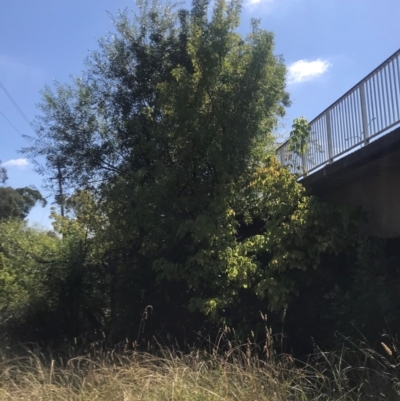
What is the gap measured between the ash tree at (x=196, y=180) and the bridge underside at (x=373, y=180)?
27.3 inches

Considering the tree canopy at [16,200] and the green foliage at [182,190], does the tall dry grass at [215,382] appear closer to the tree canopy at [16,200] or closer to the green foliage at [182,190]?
the green foliage at [182,190]

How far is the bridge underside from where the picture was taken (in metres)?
7.56

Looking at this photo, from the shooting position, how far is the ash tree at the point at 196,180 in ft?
28.8

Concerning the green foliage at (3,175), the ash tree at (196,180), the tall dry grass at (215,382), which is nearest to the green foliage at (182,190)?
the ash tree at (196,180)

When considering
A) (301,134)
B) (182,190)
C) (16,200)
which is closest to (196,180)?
(182,190)

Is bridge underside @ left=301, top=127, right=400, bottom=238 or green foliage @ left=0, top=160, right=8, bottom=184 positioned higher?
green foliage @ left=0, top=160, right=8, bottom=184

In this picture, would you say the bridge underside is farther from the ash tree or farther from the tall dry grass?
the tall dry grass

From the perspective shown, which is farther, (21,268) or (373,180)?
(21,268)

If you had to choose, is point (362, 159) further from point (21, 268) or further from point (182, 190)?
point (21, 268)

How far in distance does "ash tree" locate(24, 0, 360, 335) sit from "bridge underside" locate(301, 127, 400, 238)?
2.28ft

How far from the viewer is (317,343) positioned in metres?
8.20

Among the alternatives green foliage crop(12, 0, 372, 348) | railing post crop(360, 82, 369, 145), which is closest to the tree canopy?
green foliage crop(12, 0, 372, 348)

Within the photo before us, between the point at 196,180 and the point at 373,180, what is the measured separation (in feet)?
10.2

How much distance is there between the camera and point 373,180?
352 inches
